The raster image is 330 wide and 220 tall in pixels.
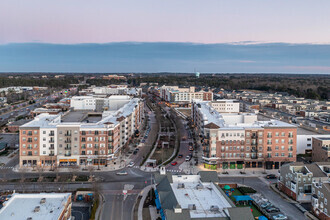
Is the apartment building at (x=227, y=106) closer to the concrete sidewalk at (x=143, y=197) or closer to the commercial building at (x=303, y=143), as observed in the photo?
the commercial building at (x=303, y=143)

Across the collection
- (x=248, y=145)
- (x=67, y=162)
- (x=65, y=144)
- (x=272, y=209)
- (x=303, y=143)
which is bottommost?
(x=272, y=209)

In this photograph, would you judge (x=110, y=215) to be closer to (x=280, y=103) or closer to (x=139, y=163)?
(x=139, y=163)

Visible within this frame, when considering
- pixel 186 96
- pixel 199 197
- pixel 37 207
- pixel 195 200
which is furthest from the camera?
pixel 186 96

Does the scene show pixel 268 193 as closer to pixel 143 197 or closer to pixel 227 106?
pixel 143 197

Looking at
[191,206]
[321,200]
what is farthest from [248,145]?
[191,206]

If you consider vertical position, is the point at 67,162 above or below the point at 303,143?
below

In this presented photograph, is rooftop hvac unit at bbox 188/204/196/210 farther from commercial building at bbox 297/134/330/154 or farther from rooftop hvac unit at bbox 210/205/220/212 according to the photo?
commercial building at bbox 297/134/330/154

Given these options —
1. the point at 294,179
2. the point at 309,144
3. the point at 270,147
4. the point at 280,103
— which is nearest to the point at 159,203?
the point at 294,179
